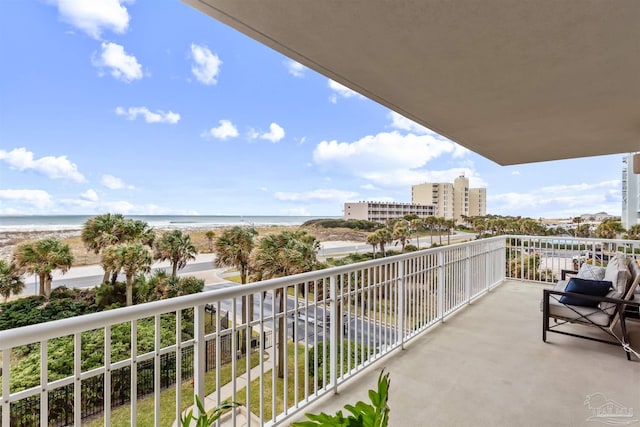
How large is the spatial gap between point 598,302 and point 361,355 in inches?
98.0

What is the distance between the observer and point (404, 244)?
17062 millimetres

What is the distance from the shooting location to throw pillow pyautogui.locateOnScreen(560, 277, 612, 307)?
313 cm

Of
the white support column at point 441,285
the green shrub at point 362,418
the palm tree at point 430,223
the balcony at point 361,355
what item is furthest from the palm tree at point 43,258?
the palm tree at point 430,223

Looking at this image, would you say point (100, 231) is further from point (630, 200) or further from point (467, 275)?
point (630, 200)

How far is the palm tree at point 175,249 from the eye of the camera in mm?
13062

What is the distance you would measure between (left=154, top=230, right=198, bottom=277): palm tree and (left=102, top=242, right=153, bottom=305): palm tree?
1.13 m

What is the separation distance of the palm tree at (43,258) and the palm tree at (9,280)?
180 mm

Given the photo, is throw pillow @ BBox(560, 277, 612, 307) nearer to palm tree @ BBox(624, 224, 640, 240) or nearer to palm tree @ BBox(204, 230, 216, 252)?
Answer: palm tree @ BBox(624, 224, 640, 240)

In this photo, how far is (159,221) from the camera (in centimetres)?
1405

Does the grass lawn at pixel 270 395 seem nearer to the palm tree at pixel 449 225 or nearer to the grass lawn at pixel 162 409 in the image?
the grass lawn at pixel 162 409

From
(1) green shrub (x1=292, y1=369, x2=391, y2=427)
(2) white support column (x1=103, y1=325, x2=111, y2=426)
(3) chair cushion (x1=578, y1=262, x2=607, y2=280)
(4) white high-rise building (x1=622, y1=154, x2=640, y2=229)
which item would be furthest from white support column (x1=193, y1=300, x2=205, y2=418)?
(4) white high-rise building (x1=622, y1=154, x2=640, y2=229)

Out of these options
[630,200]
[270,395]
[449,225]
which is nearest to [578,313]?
[270,395]

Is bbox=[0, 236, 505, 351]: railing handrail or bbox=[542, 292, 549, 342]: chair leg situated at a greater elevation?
bbox=[0, 236, 505, 351]: railing handrail

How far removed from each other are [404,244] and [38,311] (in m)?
15.1
